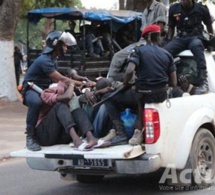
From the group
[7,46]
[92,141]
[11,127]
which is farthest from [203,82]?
[7,46]

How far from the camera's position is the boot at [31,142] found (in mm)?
6781

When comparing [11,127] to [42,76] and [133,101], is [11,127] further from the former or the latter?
[133,101]

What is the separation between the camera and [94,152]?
6.34 m

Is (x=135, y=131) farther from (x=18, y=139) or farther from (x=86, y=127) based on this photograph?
(x=18, y=139)

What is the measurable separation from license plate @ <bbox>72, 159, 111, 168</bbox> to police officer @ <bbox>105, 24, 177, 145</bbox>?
1.01ft

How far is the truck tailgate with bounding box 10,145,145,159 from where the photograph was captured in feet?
20.2

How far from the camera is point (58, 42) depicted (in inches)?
277

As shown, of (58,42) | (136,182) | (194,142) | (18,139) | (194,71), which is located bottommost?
(18,139)

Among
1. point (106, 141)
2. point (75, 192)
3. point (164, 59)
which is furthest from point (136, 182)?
point (164, 59)

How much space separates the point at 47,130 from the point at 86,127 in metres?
0.52

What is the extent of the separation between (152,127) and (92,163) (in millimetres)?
793

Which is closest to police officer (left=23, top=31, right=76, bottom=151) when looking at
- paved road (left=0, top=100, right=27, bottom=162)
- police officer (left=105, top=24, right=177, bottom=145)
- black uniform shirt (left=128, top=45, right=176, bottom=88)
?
police officer (left=105, top=24, right=177, bottom=145)

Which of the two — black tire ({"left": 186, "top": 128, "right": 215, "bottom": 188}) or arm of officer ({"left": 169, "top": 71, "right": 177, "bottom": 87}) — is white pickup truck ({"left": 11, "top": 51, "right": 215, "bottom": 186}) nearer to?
black tire ({"left": 186, "top": 128, "right": 215, "bottom": 188})

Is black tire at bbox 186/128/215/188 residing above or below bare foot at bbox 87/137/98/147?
below
